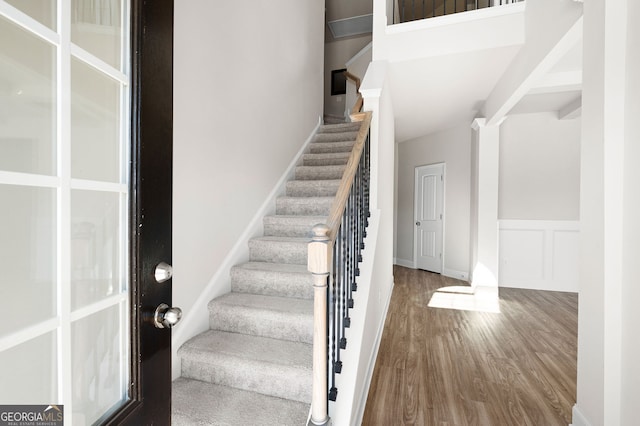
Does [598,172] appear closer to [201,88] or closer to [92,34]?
[92,34]

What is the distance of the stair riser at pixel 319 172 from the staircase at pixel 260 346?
0.54 m

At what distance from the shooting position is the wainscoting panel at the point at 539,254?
4.57m

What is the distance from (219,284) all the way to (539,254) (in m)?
4.79

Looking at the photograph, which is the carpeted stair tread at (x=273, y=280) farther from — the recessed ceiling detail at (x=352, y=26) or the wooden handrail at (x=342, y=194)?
the recessed ceiling detail at (x=352, y=26)

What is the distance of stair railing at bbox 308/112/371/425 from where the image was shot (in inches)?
48.6

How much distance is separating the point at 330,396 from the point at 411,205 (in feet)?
18.0

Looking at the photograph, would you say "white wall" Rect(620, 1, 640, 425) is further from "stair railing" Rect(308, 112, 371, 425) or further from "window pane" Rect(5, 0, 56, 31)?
"window pane" Rect(5, 0, 56, 31)

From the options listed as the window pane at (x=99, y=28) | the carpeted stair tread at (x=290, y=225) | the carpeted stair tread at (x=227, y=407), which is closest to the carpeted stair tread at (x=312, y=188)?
the carpeted stair tread at (x=290, y=225)

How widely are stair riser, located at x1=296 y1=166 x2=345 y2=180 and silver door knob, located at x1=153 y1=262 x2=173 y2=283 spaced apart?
95.8 inches

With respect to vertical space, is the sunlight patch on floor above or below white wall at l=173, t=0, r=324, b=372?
below

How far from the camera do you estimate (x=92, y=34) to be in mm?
659

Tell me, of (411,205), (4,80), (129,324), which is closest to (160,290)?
(129,324)

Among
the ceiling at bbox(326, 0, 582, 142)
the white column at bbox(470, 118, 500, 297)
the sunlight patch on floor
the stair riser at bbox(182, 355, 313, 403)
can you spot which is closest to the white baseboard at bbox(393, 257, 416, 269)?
the sunlight patch on floor

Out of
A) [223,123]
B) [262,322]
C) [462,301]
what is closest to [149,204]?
[262,322]
